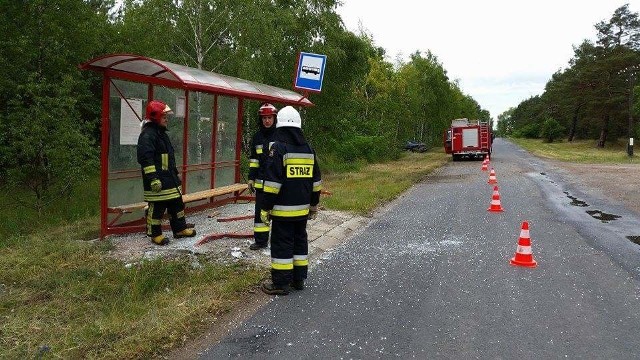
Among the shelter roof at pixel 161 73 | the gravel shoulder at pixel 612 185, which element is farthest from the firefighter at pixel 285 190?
the gravel shoulder at pixel 612 185

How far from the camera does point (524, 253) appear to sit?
6449 millimetres

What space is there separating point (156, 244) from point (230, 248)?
1.01 m

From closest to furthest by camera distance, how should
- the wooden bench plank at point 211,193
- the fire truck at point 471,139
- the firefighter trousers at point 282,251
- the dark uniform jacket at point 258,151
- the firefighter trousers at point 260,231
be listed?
the firefighter trousers at point 282,251 < the firefighter trousers at point 260,231 < the dark uniform jacket at point 258,151 < the wooden bench plank at point 211,193 < the fire truck at point 471,139

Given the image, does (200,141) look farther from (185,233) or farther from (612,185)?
(612,185)

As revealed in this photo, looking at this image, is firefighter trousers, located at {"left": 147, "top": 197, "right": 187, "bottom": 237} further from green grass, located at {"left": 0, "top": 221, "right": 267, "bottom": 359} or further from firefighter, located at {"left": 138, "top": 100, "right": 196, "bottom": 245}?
green grass, located at {"left": 0, "top": 221, "right": 267, "bottom": 359}

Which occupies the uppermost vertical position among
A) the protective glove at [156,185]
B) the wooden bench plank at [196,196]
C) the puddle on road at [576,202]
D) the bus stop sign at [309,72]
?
the bus stop sign at [309,72]

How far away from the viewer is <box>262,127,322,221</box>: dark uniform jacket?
5.07 meters

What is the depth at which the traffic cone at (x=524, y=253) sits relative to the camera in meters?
6.38

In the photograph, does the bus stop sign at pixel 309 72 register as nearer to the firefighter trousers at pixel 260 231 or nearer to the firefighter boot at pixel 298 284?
the firefighter trousers at pixel 260 231

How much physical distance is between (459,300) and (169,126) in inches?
223

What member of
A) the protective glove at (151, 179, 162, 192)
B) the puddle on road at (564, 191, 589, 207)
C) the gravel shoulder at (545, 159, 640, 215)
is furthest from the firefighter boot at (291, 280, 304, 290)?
the puddle on road at (564, 191, 589, 207)

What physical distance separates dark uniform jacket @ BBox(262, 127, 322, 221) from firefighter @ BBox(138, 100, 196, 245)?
207cm

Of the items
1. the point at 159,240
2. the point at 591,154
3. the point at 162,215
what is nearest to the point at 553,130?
the point at 591,154

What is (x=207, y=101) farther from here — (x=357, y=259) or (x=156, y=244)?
(x=357, y=259)
